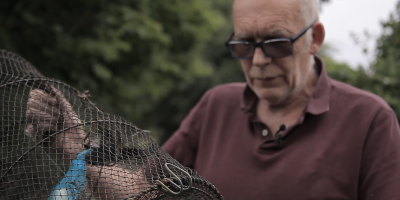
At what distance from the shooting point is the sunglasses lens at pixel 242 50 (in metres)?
2.31

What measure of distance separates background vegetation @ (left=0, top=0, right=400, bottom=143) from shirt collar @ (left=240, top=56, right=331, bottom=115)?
51.3 inches

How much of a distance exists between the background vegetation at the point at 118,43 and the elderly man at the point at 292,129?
1.42 metres

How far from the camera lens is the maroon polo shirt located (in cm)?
203

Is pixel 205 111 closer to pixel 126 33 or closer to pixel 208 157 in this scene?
pixel 208 157

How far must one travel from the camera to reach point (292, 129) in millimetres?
2250

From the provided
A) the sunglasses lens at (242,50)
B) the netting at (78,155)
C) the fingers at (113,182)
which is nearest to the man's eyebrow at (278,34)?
the sunglasses lens at (242,50)

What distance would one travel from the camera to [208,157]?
250 cm

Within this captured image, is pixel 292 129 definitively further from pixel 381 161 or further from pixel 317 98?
pixel 381 161

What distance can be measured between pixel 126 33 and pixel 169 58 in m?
2.94

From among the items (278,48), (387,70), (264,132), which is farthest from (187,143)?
(387,70)

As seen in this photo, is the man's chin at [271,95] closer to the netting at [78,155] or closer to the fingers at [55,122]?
the netting at [78,155]

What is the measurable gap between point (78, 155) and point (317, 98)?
132 cm

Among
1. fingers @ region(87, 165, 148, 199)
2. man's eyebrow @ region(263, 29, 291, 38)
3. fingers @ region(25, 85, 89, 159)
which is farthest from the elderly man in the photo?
fingers @ region(25, 85, 89, 159)

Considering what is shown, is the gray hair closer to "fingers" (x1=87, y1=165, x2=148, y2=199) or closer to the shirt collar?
the shirt collar
